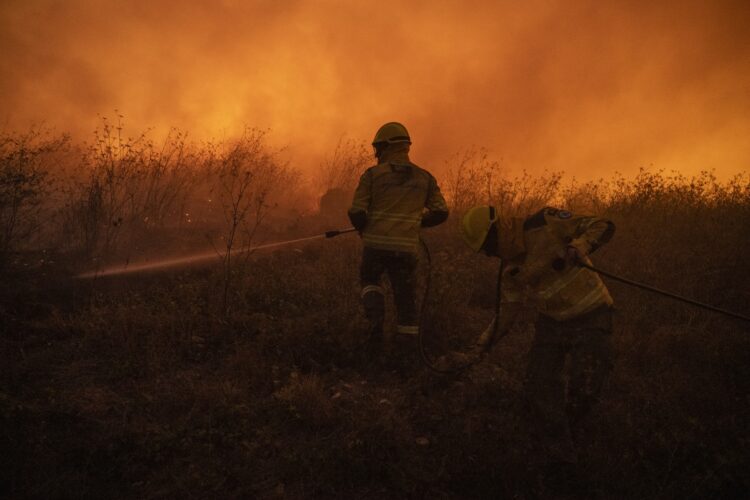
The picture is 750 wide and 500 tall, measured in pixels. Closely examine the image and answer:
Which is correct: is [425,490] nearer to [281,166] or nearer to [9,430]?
[9,430]

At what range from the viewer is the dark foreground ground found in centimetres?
293

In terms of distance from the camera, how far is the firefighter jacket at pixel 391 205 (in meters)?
4.21

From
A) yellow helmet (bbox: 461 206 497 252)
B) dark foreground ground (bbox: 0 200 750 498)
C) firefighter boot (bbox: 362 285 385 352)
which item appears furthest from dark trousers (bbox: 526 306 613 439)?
firefighter boot (bbox: 362 285 385 352)

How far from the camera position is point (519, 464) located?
3045 mm

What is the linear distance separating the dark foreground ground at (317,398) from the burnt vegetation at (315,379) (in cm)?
2

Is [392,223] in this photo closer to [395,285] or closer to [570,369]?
[395,285]

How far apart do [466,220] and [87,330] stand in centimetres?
391

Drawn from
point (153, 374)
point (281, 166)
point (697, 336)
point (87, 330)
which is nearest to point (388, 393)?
point (153, 374)

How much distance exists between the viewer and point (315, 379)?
3732 mm

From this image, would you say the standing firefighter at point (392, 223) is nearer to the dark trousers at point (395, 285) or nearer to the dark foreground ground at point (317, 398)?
the dark trousers at point (395, 285)

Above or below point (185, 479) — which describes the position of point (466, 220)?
above

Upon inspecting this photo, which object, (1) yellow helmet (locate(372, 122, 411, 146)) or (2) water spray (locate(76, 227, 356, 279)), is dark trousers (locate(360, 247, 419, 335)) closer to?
(1) yellow helmet (locate(372, 122, 411, 146))

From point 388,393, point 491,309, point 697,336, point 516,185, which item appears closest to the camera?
point 388,393

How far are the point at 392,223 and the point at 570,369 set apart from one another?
1.99m
